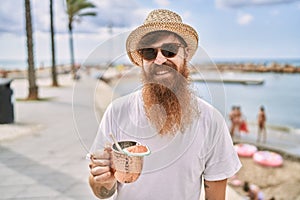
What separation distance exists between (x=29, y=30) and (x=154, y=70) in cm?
894

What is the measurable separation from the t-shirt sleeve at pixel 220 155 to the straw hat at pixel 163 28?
0.21 metres

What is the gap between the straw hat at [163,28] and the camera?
35.6 inches

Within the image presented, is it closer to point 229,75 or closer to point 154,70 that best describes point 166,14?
point 154,70

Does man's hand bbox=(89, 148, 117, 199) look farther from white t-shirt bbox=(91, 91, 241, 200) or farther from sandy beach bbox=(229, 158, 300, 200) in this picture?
sandy beach bbox=(229, 158, 300, 200)

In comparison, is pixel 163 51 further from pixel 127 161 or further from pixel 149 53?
pixel 127 161

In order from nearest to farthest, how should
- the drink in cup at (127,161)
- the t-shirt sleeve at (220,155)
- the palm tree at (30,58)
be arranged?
the drink in cup at (127,161), the t-shirt sleeve at (220,155), the palm tree at (30,58)

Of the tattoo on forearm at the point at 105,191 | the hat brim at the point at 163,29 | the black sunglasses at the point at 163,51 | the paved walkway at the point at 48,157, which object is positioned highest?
the hat brim at the point at 163,29

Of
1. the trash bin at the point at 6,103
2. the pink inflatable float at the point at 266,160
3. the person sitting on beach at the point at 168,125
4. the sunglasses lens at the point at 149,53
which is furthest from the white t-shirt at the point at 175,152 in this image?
the pink inflatable float at the point at 266,160

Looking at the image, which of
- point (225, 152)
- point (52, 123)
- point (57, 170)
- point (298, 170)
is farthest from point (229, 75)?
point (225, 152)

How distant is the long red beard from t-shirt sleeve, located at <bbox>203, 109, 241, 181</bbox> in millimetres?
80

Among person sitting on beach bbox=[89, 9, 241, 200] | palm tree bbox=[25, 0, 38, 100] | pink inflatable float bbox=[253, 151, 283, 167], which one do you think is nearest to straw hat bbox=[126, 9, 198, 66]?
person sitting on beach bbox=[89, 9, 241, 200]

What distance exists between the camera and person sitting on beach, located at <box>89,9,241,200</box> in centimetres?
91

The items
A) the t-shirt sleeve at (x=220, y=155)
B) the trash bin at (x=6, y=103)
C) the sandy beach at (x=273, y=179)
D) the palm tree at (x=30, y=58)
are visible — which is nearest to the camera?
the t-shirt sleeve at (x=220, y=155)

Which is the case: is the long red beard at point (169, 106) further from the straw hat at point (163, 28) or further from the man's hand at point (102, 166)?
the man's hand at point (102, 166)
